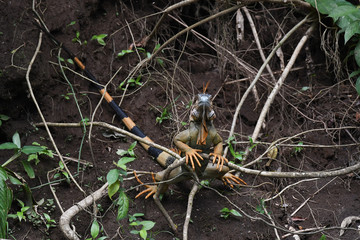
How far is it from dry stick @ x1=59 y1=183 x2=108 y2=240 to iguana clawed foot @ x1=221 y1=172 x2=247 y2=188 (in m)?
1.35

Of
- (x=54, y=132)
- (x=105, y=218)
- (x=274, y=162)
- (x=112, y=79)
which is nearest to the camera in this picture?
(x=105, y=218)

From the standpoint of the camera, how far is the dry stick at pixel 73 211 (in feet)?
11.5

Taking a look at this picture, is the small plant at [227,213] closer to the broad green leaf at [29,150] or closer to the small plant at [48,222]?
the small plant at [48,222]

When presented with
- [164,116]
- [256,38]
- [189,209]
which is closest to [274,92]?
[256,38]

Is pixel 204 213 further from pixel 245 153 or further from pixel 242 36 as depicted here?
pixel 242 36

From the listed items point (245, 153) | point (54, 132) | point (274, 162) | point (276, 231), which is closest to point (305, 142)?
point (274, 162)

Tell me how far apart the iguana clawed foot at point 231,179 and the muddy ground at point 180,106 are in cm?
10

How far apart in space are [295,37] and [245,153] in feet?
6.65

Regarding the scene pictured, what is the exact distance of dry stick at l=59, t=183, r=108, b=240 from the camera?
350 centimetres

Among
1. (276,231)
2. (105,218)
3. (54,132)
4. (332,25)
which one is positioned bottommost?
(276,231)

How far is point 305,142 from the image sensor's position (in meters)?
5.03

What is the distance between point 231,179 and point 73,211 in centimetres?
186

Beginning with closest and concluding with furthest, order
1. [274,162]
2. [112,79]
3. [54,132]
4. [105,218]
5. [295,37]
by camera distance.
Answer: [105,218]
[54,132]
[274,162]
[112,79]
[295,37]

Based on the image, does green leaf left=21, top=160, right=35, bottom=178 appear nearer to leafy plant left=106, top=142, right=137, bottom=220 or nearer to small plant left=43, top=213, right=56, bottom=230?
small plant left=43, top=213, right=56, bottom=230
